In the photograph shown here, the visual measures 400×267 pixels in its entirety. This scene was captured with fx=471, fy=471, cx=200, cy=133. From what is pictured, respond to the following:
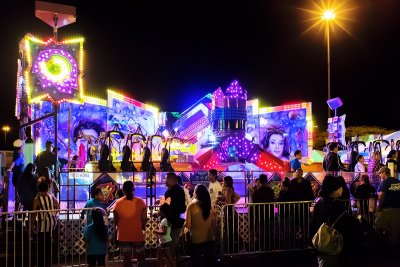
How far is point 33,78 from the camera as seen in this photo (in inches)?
418

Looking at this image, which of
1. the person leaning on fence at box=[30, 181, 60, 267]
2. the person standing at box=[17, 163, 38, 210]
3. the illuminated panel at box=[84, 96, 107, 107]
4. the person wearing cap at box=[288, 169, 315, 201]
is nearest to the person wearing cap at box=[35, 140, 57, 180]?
the person standing at box=[17, 163, 38, 210]

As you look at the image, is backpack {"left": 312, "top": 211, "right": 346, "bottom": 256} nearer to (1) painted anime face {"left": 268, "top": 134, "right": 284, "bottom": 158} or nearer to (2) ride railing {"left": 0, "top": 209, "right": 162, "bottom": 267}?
(2) ride railing {"left": 0, "top": 209, "right": 162, "bottom": 267}

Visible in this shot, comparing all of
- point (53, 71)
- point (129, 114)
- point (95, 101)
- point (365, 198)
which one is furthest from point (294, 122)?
point (53, 71)

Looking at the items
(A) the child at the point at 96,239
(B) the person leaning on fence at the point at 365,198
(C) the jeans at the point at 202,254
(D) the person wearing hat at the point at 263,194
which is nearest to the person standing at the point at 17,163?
Answer: (A) the child at the point at 96,239

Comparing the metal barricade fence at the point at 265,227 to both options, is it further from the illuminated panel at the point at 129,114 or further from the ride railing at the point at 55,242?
the illuminated panel at the point at 129,114

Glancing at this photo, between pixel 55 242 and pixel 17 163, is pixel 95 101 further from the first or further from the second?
pixel 55 242

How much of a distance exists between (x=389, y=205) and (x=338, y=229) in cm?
521

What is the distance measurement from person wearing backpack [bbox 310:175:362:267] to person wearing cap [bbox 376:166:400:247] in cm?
488

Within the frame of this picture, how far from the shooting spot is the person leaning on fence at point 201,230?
20.6 ft

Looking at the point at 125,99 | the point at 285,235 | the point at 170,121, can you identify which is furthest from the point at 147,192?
the point at 170,121

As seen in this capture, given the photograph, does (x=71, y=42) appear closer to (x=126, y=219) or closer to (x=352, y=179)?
(x=126, y=219)

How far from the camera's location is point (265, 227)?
31.1 feet

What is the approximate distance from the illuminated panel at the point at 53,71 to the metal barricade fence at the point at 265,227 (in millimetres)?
4613

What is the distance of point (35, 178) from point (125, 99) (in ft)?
53.6
